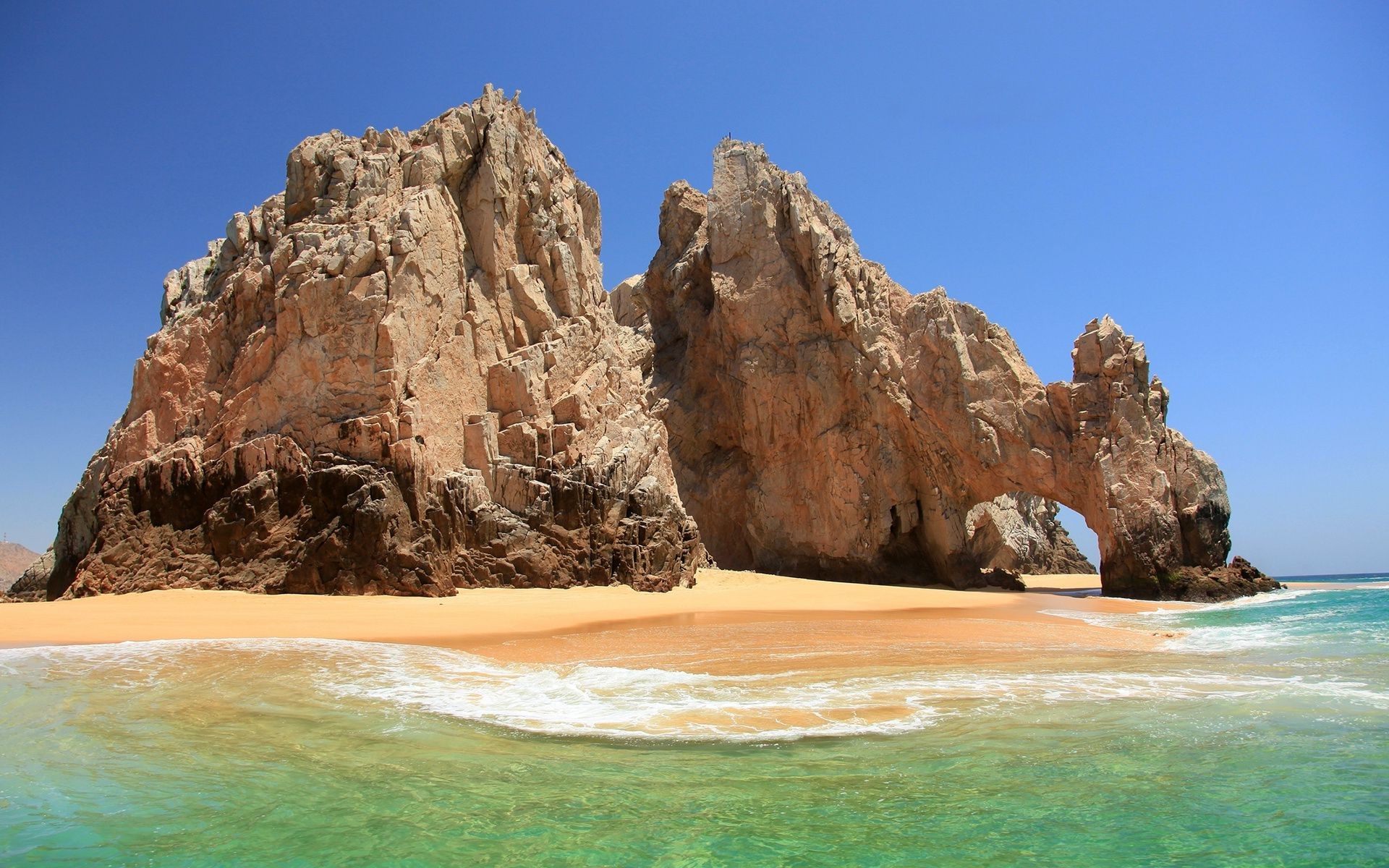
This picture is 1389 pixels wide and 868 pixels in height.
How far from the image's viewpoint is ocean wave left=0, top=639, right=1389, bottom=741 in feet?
18.4

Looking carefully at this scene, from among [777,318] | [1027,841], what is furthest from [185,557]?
[777,318]

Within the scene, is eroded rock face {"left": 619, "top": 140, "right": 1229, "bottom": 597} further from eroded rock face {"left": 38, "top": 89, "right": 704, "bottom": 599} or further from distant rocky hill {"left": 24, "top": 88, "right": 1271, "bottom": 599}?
eroded rock face {"left": 38, "top": 89, "right": 704, "bottom": 599}

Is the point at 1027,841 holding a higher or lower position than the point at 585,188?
lower

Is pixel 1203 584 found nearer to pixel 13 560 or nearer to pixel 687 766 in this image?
pixel 687 766

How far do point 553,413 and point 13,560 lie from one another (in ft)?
238

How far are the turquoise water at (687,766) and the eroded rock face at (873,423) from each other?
647 inches

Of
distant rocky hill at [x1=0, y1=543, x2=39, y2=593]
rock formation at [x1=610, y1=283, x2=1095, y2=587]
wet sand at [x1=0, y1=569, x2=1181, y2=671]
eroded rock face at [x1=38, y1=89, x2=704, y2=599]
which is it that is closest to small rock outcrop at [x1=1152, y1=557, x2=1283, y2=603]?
wet sand at [x1=0, y1=569, x2=1181, y2=671]

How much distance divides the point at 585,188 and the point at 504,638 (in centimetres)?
1585

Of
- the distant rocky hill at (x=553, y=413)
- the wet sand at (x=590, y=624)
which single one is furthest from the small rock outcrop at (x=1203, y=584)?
the wet sand at (x=590, y=624)

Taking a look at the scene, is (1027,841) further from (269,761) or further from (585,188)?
(585,188)

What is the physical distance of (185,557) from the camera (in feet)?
49.8

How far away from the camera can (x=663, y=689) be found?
6957mm

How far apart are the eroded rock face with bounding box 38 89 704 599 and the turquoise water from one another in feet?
25.5

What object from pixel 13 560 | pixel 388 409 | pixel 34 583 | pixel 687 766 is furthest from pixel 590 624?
pixel 13 560
